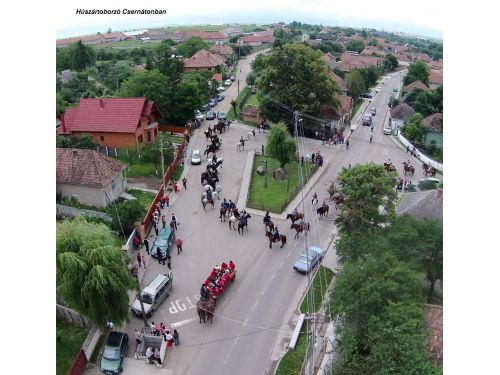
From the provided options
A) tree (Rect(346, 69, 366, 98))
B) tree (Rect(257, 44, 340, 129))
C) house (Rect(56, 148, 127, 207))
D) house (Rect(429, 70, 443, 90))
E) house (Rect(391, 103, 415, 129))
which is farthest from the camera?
house (Rect(429, 70, 443, 90))

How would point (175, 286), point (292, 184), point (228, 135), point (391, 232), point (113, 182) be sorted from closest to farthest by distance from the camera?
point (391, 232) → point (175, 286) → point (113, 182) → point (292, 184) → point (228, 135)

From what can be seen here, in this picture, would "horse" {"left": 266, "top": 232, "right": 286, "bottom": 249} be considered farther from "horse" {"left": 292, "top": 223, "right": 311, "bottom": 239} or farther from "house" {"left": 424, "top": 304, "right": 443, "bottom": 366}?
"house" {"left": 424, "top": 304, "right": 443, "bottom": 366}

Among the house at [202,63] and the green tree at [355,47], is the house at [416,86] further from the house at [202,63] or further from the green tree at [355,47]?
the green tree at [355,47]

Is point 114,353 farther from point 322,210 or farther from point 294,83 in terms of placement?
point 294,83

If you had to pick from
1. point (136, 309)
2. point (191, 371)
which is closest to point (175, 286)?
point (136, 309)

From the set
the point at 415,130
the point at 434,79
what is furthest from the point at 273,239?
the point at 434,79

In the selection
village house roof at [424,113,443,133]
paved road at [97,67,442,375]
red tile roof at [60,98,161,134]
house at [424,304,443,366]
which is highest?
village house roof at [424,113,443,133]

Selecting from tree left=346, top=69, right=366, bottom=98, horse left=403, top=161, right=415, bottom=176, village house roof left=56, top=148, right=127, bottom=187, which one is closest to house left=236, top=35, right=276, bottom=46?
tree left=346, top=69, right=366, bottom=98

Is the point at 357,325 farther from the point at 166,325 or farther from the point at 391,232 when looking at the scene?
the point at 166,325
